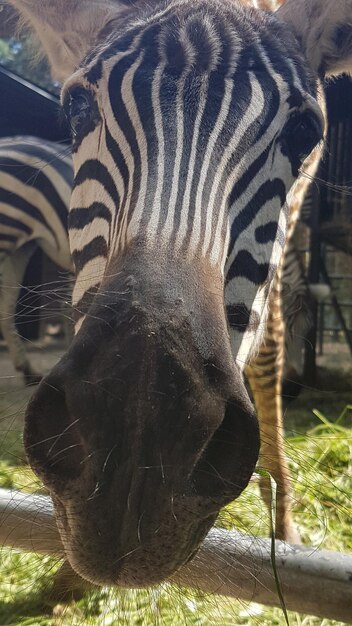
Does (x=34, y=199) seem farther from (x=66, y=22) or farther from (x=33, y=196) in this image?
(x=66, y=22)

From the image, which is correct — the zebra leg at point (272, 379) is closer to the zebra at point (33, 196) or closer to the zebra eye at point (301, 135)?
the zebra eye at point (301, 135)

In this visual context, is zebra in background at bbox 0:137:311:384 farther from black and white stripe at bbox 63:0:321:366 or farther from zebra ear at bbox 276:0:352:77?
black and white stripe at bbox 63:0:321:366

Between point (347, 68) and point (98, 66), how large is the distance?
49.2 inches

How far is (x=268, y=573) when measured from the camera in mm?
1225

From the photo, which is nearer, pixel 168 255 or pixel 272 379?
pixel 168 255

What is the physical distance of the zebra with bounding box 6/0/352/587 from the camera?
995 millimetres

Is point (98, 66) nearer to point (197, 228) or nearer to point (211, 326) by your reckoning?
point (197, 228)

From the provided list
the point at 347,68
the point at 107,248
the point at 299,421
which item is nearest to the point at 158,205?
the point at 107,248

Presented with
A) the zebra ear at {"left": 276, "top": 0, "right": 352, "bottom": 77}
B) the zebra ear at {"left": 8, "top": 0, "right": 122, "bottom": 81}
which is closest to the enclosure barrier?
the zebra ear at {"left": 276, "top": 0, "right": 352, "bottom": 77}

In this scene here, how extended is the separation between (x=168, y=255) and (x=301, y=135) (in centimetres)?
93

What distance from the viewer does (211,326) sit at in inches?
43.3

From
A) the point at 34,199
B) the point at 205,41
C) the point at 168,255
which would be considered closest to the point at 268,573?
the point at 168,255

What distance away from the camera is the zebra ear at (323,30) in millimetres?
2133

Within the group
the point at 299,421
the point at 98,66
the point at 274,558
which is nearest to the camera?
the point at 274,558
